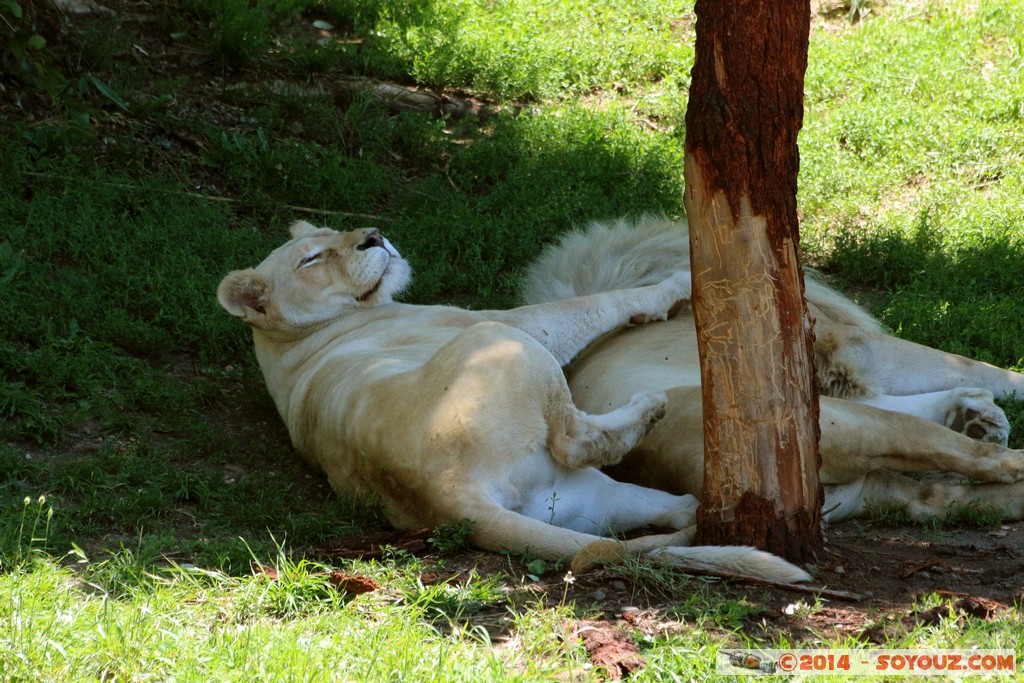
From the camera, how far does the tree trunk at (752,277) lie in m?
3.85

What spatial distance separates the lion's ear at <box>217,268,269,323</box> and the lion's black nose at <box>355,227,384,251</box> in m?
0.53

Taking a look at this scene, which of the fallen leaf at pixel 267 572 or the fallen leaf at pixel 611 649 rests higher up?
the fallen leaf at pixel 611 649

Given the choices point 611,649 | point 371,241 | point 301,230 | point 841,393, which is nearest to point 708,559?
point 611,649

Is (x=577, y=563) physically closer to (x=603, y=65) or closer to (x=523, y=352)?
(x=523, y=352)

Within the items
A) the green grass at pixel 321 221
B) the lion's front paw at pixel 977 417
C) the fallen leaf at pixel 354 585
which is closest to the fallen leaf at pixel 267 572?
the green grass at pixel 321 221

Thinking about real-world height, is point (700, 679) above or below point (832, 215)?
below

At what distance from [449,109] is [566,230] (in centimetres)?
205

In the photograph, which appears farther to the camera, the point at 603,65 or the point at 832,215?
the point at 603,65

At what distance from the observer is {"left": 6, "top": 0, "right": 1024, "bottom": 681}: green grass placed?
353 cm

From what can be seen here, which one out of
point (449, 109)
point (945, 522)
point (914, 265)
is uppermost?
point (449, 109)

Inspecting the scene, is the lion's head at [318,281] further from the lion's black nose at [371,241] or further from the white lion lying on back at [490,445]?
the white lion lying on back at [490,445]

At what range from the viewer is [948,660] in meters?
3.20

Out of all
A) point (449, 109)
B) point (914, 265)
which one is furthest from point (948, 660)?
point (449, 109)

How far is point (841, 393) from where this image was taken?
5770 mm
